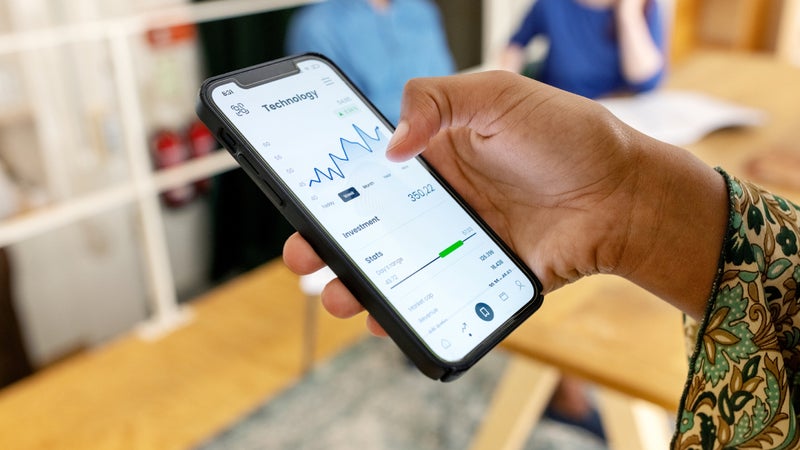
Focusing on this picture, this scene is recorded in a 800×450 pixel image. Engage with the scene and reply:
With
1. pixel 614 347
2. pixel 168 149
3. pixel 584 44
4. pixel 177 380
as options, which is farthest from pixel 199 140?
pixel 614 347

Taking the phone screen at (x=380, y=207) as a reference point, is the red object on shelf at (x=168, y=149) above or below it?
below

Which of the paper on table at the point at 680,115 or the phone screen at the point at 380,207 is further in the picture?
the paper on table at the point at 680,115

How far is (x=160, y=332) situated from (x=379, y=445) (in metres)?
0.61

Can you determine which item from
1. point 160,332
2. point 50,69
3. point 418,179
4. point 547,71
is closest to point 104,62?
point 50,69

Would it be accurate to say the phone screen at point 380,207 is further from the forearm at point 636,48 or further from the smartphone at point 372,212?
the forearm at point 636,48

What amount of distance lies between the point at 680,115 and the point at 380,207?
790 mm

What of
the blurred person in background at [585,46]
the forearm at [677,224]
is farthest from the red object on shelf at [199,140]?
the forearm at [677,224]

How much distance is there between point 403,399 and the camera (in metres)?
1.45

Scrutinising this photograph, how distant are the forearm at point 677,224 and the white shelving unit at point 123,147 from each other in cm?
114

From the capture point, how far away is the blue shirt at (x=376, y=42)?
1287mm

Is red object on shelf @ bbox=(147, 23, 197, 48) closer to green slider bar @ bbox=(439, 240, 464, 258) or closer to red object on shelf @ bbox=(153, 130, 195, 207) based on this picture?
red object on shelf @ bbox=(153, 130, 195, 207)

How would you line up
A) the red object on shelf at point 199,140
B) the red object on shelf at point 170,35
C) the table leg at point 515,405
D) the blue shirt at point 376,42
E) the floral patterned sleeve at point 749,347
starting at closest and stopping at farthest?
the floral patterned sleeve at point 749,347 → the table leg at point 515,405 → the blue shirt at point 376,42 → the red object on shelf at point 170,35 → the red object on shelf at point 199,140

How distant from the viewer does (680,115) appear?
117 cm

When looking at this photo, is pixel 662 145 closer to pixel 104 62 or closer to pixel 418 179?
pixel 418 179
